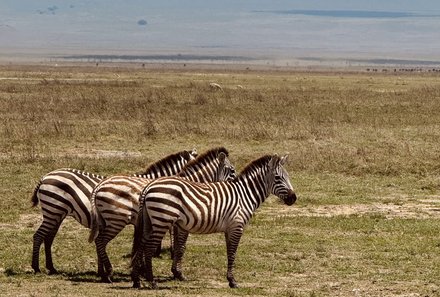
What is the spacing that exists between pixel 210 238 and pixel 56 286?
4011mm

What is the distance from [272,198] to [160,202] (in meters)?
8.26

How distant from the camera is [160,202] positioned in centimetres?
1137

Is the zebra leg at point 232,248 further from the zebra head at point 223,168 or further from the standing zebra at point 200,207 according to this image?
the zebra head at point 223,168

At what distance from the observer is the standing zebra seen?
11.4 meters

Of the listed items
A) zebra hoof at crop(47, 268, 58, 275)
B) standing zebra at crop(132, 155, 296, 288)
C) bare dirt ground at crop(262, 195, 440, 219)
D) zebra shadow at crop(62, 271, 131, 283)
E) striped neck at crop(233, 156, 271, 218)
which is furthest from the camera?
bare dirt ground at crop(262, 195, 440, 219)

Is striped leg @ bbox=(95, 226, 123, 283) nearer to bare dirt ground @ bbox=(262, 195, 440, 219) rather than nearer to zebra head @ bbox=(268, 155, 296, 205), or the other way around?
zebra head @ bbox=(268, 155, 296, 205)

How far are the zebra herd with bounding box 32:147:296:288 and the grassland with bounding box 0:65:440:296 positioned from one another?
0.50 metres

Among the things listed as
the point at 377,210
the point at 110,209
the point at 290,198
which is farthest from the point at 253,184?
the point at 377,210

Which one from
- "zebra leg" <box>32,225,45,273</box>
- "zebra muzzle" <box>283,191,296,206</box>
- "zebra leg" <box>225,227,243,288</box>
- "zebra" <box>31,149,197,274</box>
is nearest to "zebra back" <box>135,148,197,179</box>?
"zebra" <box>31,149,197,274</box>

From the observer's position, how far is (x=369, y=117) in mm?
35500

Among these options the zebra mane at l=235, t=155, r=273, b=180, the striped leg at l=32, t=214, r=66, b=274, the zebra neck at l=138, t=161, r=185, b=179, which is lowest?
the striped leg at l=32, t=214, r=66, b=274

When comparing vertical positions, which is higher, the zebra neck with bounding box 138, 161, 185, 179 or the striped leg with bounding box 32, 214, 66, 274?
the zebra neck with bounding box 138, 161, 185, 179

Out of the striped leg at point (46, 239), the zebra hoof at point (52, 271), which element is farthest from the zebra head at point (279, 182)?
the zebra hoof at point (52, 271)

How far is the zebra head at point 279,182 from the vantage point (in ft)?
41.5
